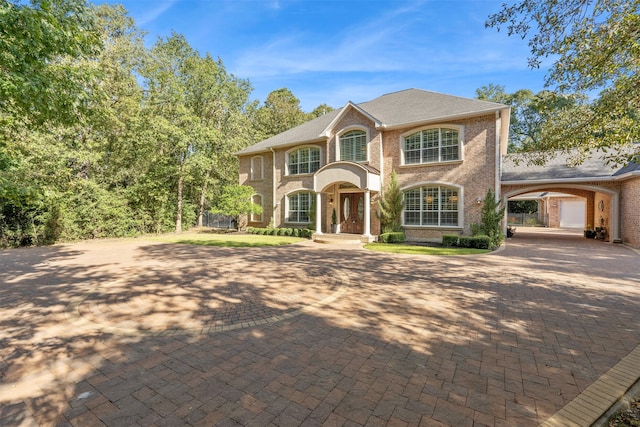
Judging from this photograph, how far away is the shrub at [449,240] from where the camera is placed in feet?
49.5

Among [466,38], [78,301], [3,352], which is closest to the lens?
[3,352]

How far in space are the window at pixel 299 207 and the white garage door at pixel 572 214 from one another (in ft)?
93.3

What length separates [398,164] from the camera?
1756cm

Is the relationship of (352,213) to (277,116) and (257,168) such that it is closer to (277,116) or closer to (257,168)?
(257,168)

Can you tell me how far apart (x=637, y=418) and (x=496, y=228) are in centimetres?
1316

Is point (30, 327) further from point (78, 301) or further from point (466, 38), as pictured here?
point (466, 38)

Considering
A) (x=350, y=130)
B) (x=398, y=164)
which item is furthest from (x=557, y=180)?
(x=350, y=130)

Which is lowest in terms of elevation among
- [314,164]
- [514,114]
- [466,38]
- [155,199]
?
[155,199]

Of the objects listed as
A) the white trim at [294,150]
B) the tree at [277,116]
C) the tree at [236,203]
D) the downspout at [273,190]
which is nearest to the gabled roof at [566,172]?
the white trim at [294,150]

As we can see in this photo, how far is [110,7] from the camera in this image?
82.2 feet

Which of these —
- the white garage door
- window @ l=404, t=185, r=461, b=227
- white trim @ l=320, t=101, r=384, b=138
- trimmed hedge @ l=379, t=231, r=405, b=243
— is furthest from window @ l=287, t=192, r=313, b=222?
the white garage door

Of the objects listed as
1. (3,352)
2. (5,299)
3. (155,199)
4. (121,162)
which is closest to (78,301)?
(5,299)

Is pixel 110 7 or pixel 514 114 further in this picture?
pixel 514 114

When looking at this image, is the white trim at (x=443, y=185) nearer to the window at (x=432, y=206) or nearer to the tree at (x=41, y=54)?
the window at (x=432, y=206)
